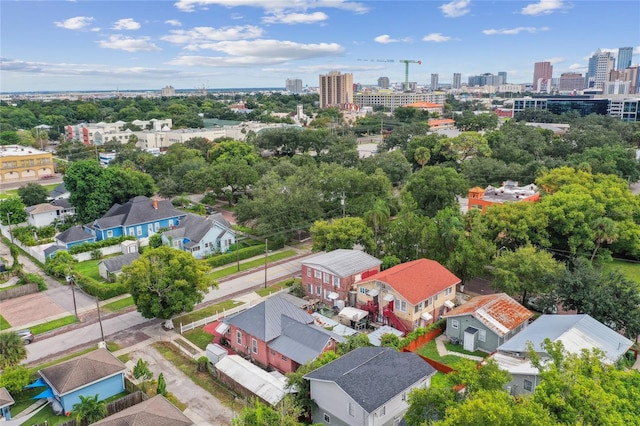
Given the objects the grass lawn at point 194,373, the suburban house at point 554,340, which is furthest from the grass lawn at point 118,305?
the suburban house at point 554,340

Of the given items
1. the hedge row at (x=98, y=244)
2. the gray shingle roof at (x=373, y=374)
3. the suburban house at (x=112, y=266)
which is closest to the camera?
the gray shingle roof at (x=373, y=374)

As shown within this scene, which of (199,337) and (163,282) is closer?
(163,282)

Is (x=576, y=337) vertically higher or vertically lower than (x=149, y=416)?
higher

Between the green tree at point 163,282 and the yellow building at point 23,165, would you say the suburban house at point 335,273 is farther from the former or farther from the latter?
the yellow building at point 23,165

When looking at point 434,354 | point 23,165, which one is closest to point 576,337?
point 434,354

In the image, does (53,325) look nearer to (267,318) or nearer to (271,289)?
(271,289)

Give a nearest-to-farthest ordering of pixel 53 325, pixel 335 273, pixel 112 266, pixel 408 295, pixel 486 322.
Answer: pixel 486 322 → pixel 408 295 → pixel 53 325 → pixel 335 273 → pixel 112 266

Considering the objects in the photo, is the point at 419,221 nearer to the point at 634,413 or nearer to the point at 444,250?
the point at 444,250
